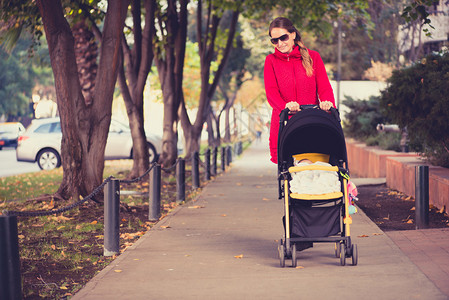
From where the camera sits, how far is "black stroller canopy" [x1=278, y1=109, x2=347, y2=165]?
23.4 ft

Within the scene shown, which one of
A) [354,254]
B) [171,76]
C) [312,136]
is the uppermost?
[171,76]

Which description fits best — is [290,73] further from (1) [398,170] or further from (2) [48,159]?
(2) [48,159]

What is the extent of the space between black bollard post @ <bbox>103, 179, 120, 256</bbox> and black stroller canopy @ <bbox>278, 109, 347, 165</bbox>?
2.22 meters

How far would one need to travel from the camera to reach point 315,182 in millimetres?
7055

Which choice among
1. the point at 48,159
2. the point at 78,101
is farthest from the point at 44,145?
the point at 78,101

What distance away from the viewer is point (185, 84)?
47938mm

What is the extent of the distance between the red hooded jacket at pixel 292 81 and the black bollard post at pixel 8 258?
2.94 meters

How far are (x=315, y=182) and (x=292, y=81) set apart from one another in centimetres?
109

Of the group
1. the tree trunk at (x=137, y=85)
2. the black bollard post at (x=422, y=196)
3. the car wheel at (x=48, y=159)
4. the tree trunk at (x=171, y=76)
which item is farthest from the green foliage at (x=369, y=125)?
the black bollard post at (x=422, y=196)

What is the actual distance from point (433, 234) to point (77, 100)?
627cm

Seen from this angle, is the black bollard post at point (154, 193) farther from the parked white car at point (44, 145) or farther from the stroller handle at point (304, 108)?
the parked white car at point (44, 145)

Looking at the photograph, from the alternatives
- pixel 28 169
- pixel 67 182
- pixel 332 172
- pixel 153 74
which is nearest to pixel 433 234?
pixel 332 172

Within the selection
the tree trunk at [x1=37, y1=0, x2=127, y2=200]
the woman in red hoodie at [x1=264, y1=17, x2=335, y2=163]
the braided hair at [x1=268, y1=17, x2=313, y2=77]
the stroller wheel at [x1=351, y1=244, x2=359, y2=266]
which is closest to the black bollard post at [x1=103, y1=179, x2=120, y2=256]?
the woman in red hoodie at [x1=264, y1=17, x2=335, y2=163]

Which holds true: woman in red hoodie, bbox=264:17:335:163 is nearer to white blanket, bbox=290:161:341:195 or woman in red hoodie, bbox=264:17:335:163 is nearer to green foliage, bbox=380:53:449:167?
white blanket, bbox=290:161:341:195
